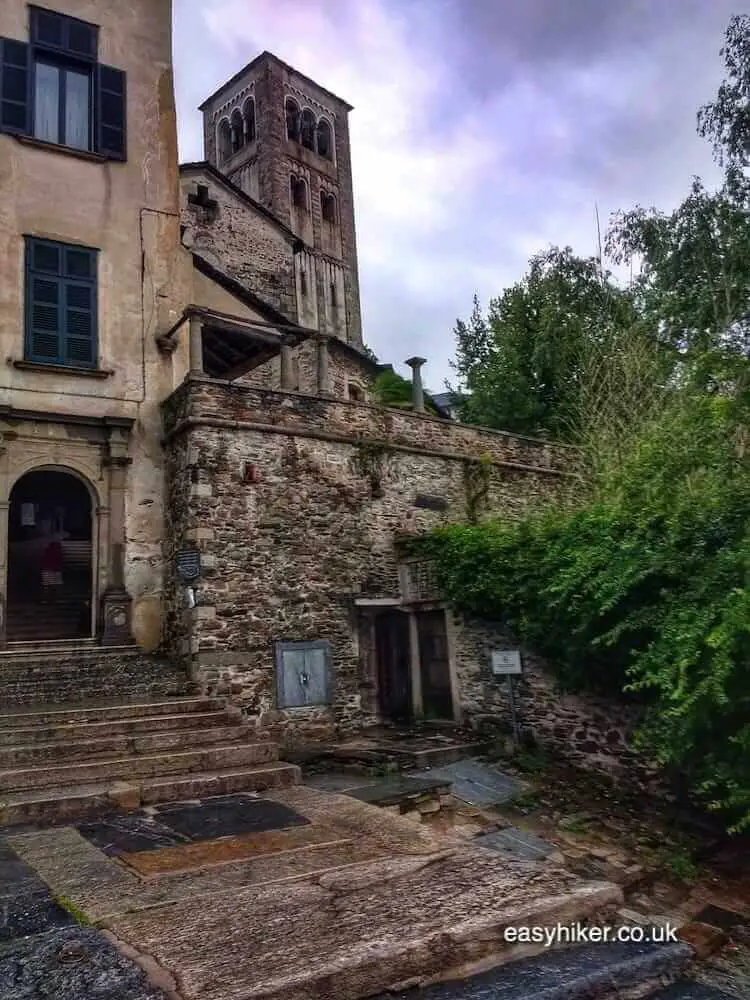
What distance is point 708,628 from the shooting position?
22.7 feet

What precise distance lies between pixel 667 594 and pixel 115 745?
20.8 feet

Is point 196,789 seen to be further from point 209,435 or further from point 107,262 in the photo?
point 107,262

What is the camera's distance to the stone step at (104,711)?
8406 millimetres

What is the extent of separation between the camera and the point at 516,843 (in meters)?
6.79

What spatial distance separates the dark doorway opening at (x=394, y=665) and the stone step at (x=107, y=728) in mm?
3845

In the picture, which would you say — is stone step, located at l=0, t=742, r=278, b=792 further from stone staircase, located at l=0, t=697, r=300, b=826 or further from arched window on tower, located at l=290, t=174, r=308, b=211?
arched window on tower, located at l=290, t=174, r=308, b=211

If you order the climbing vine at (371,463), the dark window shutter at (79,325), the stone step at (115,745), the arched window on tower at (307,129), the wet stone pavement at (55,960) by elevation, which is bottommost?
the wet stone pavement at (55,960)

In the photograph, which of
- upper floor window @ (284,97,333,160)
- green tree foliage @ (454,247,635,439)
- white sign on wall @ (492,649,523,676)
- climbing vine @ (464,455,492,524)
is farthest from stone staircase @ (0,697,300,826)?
upper floor window @ (284,97,333,160)

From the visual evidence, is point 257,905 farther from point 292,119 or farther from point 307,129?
point 307,129

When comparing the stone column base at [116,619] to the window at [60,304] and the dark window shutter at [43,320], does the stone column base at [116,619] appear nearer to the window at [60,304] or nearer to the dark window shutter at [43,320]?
the window at [60,304]

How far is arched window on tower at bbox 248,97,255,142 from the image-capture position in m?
34.0

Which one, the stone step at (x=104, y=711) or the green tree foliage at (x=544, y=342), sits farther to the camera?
the green tree foliage at (x=544, y=342)

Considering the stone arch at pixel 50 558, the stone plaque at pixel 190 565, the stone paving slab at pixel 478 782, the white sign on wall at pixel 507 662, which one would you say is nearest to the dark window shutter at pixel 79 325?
the stone arch at pixel 50 558

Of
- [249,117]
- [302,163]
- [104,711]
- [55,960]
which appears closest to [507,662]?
[104,711]
